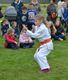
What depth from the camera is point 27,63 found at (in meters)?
10.0

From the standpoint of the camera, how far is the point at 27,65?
32.2ft

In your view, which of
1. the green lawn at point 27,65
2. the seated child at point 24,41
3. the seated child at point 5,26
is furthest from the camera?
the seated child at point 5,26

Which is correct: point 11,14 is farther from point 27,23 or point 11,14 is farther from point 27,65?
point 27,65

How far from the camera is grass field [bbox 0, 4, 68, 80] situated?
875cm

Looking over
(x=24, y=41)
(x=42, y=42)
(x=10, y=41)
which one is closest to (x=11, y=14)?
(x=24, y=41)

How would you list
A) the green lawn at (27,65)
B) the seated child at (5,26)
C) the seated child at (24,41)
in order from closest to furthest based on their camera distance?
the green lawn at (27,65) → the seated child at (24,41) → the seated child at (5,26)

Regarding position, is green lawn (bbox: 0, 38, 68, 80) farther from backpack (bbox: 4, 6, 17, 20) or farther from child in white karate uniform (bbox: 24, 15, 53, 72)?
backpack (bbox: 4, 6, 17, 20)

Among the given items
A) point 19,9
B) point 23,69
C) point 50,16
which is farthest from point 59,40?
point 23,69

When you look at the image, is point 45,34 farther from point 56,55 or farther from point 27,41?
point 27,41

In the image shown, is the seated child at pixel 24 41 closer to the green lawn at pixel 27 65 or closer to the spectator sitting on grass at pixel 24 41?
the spectator sitting on grass at pixel 24 41

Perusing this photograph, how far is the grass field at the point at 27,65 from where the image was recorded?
8755 mm

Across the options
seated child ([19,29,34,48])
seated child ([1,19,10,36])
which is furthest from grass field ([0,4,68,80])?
seated child ([1,19,10,36])

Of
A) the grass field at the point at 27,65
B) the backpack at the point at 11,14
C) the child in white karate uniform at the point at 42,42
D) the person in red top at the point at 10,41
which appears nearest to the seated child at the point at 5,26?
the backpack at the point at 11,14

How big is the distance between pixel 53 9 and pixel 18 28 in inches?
65.8
